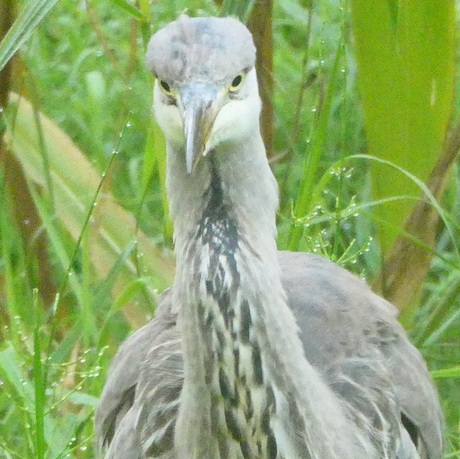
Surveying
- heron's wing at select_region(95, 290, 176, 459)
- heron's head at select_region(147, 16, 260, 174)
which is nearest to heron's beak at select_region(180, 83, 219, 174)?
heron's head at select_region(147, 16, 260, 174)

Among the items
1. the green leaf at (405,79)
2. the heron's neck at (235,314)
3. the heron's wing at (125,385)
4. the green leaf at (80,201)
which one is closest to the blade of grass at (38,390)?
the heron's wing at (125,385)

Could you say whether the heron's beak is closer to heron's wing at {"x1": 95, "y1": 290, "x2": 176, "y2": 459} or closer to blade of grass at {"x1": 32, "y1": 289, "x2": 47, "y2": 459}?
blade of grass at {"x1": 32, "y1": 289, "x2": 47, "y2": 459}

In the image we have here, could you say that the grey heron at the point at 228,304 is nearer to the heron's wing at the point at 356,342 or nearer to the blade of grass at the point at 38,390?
the heron's wing at the point at 356,342

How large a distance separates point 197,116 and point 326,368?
62 cm

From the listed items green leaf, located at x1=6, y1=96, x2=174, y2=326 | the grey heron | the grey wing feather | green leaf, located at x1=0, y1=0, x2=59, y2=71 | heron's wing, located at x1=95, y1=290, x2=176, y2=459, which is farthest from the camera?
green leaf, located at x1=6, y1=96, x2=174, y2=326

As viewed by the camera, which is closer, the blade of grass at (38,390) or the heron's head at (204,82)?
the heron's head at (204,82)

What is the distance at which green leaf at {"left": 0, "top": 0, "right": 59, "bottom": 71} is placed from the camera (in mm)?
1877

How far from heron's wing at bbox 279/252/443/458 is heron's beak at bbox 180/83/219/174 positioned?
1.91ft

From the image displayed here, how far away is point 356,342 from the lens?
2137 mm

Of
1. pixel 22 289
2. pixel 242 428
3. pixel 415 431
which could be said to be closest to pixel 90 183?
pixel 22 289

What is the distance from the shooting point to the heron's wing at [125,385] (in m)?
2.16

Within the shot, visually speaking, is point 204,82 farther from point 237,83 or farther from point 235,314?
point 235,314

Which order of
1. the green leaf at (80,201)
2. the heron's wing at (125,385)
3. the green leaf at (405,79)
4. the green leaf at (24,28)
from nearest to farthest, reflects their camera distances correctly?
the green leaf at (24,28), the heron's wing at (125,385), the green leaf at (405,79), the green leaf at (80,201)

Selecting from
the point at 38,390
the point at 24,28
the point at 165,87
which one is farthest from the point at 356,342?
the point at 24,28
